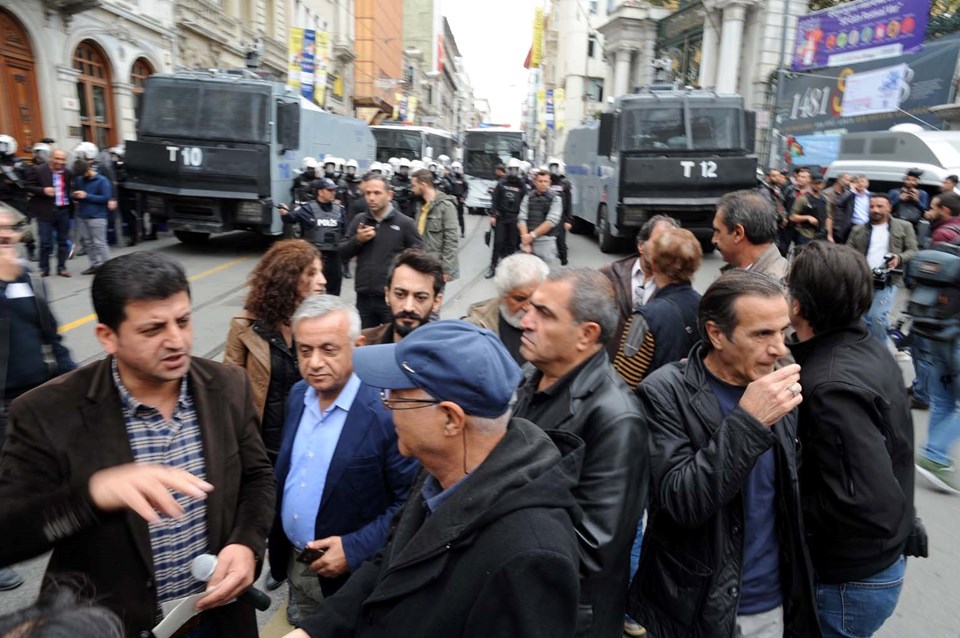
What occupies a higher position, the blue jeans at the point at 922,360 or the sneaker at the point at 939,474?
the blue jeans at the point at 922,360

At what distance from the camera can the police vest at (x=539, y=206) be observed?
9773 mm

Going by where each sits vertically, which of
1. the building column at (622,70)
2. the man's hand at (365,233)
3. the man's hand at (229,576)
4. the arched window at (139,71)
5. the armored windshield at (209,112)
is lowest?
the man's hand at (229,576)

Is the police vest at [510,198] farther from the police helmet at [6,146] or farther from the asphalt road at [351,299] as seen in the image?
the police helmet at [6,146]

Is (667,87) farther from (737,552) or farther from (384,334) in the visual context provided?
(737,552)

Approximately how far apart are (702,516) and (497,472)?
0.81 meters

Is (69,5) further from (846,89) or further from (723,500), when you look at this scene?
(846,89)

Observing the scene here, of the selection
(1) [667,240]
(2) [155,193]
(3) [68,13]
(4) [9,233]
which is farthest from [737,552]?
(3) [68,13]

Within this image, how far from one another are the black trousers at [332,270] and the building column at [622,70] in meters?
40.1

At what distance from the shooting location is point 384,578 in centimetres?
138

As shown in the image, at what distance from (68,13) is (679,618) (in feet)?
69.2

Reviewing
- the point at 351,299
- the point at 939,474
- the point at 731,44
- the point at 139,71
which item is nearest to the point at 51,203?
the point at 351,299

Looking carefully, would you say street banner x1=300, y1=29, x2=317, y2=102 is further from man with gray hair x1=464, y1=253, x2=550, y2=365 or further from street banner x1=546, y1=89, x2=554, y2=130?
street banner x1=546, y1=89, x2=554, y2=130

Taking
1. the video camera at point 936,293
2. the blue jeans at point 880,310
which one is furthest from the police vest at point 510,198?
the video camera at point 936,293

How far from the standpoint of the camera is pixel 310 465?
2350 mm
